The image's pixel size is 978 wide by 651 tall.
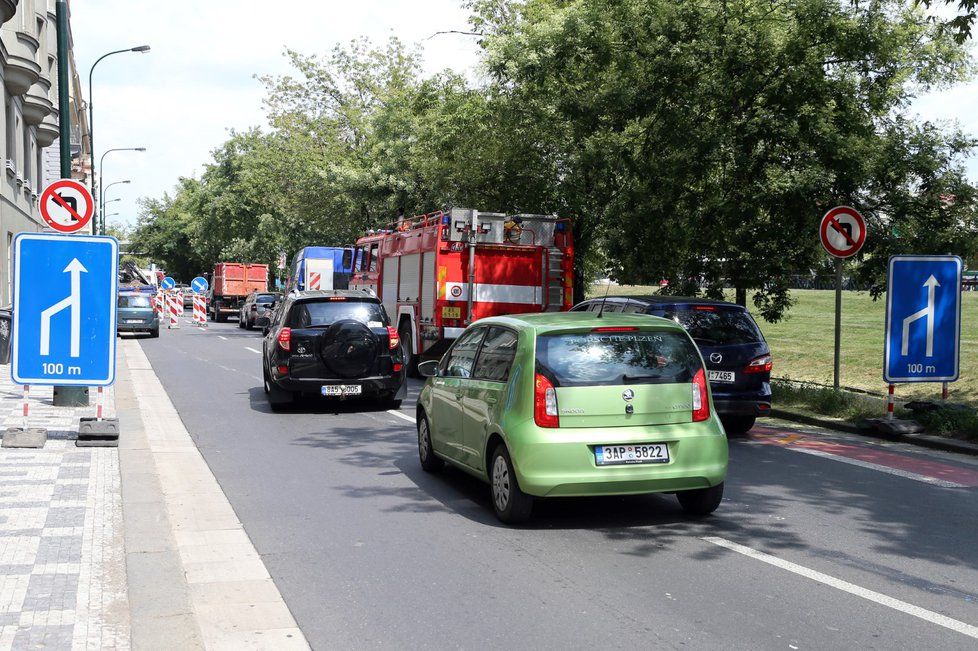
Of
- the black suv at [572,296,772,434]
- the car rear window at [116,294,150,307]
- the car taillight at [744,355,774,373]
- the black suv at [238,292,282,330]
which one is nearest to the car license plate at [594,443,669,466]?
the black suv at [572,296,772,434]

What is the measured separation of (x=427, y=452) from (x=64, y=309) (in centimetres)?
421

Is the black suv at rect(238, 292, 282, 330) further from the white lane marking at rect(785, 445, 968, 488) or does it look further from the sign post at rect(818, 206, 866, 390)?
the white lane marking at rect(785, 445, 968, 488)

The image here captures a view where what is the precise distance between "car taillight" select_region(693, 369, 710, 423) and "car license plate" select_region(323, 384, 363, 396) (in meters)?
7.45

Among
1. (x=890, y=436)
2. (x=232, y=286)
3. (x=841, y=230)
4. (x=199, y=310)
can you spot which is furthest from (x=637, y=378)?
(x=232, y=286)

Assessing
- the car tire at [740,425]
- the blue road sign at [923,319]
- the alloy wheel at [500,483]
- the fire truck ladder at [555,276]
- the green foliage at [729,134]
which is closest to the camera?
the alloy wheel at [500,483]

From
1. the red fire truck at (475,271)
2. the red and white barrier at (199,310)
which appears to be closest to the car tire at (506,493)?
the red fire truck at (475,271)

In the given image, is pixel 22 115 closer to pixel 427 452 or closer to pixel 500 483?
pixel 427 452

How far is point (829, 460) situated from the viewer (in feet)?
34.3

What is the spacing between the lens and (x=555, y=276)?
20.0 metres

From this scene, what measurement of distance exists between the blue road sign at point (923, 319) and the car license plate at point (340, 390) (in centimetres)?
688

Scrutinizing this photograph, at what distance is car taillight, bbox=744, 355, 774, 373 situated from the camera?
12.2 metres

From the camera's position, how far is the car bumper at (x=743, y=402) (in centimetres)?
1200

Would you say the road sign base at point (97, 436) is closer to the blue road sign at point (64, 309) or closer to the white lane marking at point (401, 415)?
the blue road sign at point (64, 309)

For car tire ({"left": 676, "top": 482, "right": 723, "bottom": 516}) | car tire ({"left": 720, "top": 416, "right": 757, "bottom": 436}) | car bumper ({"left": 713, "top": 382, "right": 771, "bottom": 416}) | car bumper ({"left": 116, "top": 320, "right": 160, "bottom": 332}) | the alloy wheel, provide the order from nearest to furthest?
the alloy wheel < car tire ({"left": 676, "top": 482, "right": 723, "bottom": 516}) < car bumper ({"left": 713, "top": 382, "right": 771, "bottom": 416}) < car tire ({"left": 720, "top": 416, "right": 757, "bottom": 436}) < car bumper ({"left": 116, "top": 320, "right": 160, "bottom": 332})
